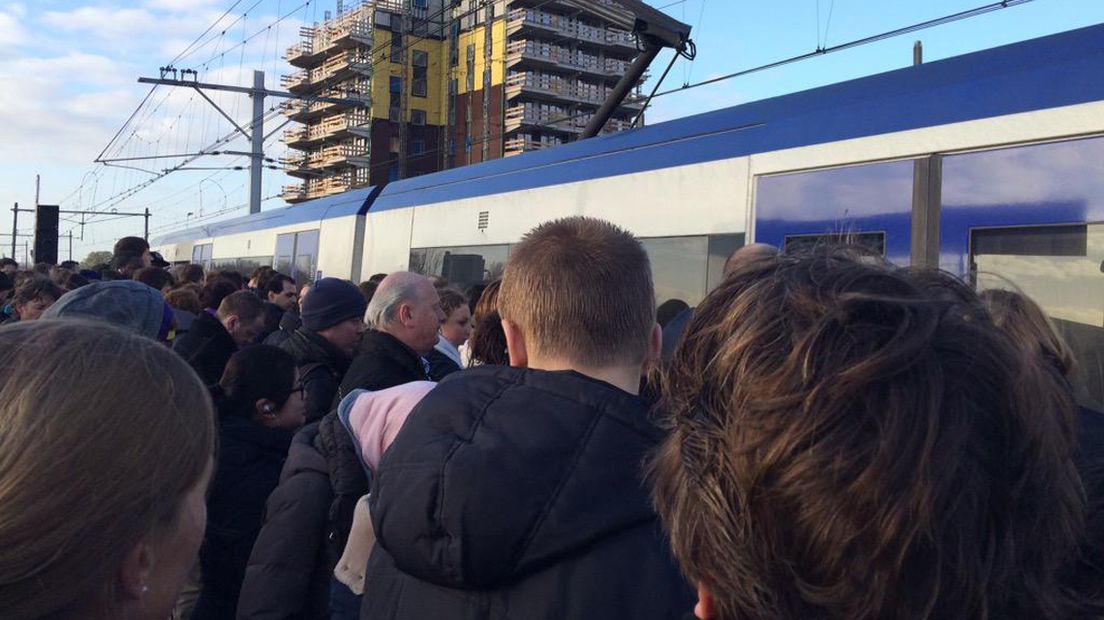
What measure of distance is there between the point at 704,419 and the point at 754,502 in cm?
11

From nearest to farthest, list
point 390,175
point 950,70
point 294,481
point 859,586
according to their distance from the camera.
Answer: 1. point 859,586
2. point 294,481
3. point 950,70
4. point 390,175

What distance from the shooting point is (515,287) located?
1943 millimetres

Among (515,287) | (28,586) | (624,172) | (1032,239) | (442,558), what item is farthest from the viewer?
(624,172)

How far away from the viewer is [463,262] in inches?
390

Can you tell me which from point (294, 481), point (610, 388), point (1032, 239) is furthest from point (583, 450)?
point (1032, 239)

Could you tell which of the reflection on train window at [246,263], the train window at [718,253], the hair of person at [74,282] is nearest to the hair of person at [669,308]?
the train window at [718,253]

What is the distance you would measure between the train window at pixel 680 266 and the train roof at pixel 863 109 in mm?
597

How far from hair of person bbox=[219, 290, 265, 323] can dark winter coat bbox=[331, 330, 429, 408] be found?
2440 millimetres

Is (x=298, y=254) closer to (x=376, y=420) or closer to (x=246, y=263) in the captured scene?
(x=246, y=263)

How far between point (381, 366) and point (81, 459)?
2111 millimetres

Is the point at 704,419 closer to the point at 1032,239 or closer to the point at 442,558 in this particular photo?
the point at 442,558

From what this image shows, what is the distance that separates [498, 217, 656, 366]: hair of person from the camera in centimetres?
183

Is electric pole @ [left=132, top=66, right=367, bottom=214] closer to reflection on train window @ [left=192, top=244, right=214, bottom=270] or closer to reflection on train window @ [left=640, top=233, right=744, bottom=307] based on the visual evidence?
reflection on train window @ [left=192, top=244, right=214, bottom=270]

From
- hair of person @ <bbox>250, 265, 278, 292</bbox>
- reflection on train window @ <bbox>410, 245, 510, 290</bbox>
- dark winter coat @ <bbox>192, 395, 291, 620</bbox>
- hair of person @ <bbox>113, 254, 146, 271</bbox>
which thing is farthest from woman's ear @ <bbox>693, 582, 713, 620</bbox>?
hair of person @ <bbox>113, 254, 146, 271</bbox>
